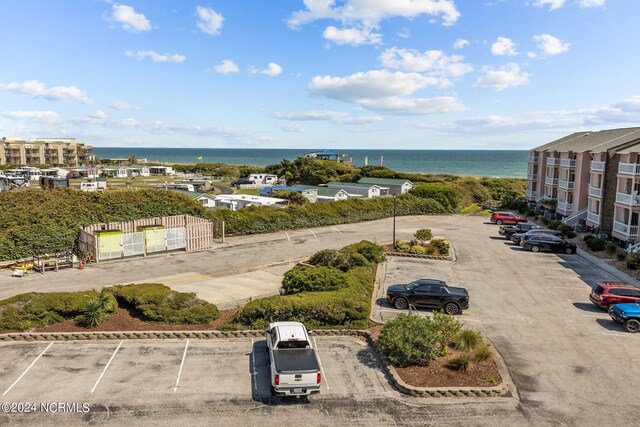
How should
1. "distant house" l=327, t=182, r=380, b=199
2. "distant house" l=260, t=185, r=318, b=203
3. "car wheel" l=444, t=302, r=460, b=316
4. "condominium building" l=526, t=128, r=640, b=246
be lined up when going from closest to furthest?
"car wheel" l=444, t=302, r=460, b=316, "condominium building" l=526, t=128, r=640, b=246, "distant house" l=260, t=185, r=318, b=203, "distant house" l=327, t=182, r=380, b=199

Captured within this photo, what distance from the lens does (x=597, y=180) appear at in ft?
141

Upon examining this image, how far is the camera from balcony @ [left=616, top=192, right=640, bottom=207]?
115 feet

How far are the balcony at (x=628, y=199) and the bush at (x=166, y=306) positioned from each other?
3235 centimetres

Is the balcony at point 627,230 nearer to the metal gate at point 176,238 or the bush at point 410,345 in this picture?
the bush at point 410,345

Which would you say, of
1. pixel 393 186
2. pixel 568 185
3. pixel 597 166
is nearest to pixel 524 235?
pixel 597 166

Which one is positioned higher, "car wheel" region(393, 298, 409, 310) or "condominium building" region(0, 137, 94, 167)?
"condominium building" region(0, 137, 94, 167)

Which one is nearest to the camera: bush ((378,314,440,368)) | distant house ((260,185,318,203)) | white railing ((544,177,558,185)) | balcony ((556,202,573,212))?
bush ((378,314,440,368))

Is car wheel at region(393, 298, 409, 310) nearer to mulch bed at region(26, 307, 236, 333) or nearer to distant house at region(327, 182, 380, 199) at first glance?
mulch bed at region(26, 307, 236, 333)

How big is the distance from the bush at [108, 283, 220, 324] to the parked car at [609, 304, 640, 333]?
17.7 meters

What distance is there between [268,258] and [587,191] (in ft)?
110

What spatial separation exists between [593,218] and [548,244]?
9334 mm

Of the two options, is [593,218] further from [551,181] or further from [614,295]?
[614,295]

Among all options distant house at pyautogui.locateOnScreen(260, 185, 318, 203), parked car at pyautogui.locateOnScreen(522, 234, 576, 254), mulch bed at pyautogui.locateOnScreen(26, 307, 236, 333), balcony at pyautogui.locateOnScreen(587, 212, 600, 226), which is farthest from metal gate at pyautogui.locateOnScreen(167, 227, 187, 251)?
balcony at pyautogui.locateOnScreen(587, 212, 600, 226)

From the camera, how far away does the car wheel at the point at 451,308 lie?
2217 cm
